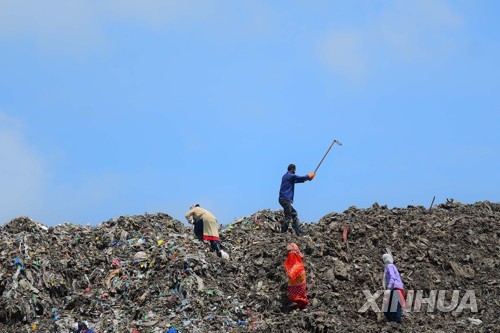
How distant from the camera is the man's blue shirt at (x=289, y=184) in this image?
22.4m

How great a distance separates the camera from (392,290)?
17.3 meters

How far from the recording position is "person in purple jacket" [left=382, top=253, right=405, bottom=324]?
17203 millimetres

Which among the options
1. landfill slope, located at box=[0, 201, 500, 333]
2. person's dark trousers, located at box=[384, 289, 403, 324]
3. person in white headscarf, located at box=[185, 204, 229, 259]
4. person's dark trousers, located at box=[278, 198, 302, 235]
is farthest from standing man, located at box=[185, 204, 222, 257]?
person's dark trousers, located at box=[384, 289, 403, 324]

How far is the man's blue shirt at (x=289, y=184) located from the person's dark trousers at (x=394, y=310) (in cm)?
565

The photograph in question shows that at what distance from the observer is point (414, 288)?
19703mm

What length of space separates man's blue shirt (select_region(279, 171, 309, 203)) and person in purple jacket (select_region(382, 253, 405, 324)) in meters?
5.45

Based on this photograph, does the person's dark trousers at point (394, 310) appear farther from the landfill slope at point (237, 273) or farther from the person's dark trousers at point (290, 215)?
the person's dark trousers at point (290, 215)

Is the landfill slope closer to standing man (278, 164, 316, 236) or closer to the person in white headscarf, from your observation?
the person in white headscarf

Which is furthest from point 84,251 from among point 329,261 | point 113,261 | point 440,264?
point 440,264

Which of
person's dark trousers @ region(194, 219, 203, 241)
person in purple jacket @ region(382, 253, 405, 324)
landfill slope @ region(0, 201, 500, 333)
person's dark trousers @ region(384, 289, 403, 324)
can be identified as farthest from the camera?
person's dark trousers @ region(194, 219, 203, 241)

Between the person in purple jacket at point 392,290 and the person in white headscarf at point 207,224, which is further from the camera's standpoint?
the person in white headscarf at point 207,224

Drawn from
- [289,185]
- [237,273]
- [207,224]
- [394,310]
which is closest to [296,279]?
[394,310]

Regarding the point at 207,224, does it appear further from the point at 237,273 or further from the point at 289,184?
the point at 289,184

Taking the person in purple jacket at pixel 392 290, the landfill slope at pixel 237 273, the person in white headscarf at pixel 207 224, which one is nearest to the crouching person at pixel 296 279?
the landfill slope at pixel 237 273
